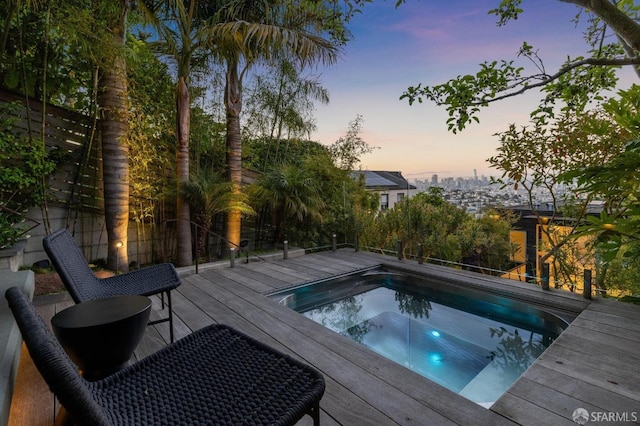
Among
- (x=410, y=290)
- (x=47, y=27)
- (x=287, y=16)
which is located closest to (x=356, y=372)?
(x=410, y=290)

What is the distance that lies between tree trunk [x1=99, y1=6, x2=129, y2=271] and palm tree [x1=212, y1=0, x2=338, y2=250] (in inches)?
55.4

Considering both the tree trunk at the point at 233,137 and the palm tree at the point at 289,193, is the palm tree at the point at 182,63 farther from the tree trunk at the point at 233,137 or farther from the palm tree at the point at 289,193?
the palm tree at the point at 289,193

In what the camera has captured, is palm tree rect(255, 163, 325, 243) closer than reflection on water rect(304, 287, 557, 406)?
No

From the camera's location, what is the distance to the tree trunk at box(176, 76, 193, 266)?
14.6 feet

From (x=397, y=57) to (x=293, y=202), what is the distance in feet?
12.7

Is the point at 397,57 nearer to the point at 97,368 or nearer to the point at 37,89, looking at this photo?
the point at 37,89

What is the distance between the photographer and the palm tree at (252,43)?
438 centimetres

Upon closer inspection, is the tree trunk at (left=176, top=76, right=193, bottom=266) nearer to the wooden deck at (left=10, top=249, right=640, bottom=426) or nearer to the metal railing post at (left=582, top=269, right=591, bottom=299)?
the wooden deck at (left=10, top=249, right=640, bottom=426)

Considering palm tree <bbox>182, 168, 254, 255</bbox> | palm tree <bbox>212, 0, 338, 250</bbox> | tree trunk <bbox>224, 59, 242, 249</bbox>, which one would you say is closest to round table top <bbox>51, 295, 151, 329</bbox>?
palm tree <bbox>182, 168, 254, 255</bbox>

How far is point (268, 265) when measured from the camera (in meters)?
4.83

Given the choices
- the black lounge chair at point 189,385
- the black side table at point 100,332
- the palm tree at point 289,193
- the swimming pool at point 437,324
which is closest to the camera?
the black lounge chair at point 189,385

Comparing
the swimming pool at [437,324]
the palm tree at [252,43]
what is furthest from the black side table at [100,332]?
the palm tree at [252,43]

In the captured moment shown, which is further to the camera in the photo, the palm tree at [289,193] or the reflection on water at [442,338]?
the palm tree at [289,193]

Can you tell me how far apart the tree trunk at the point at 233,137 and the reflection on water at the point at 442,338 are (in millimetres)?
2182
